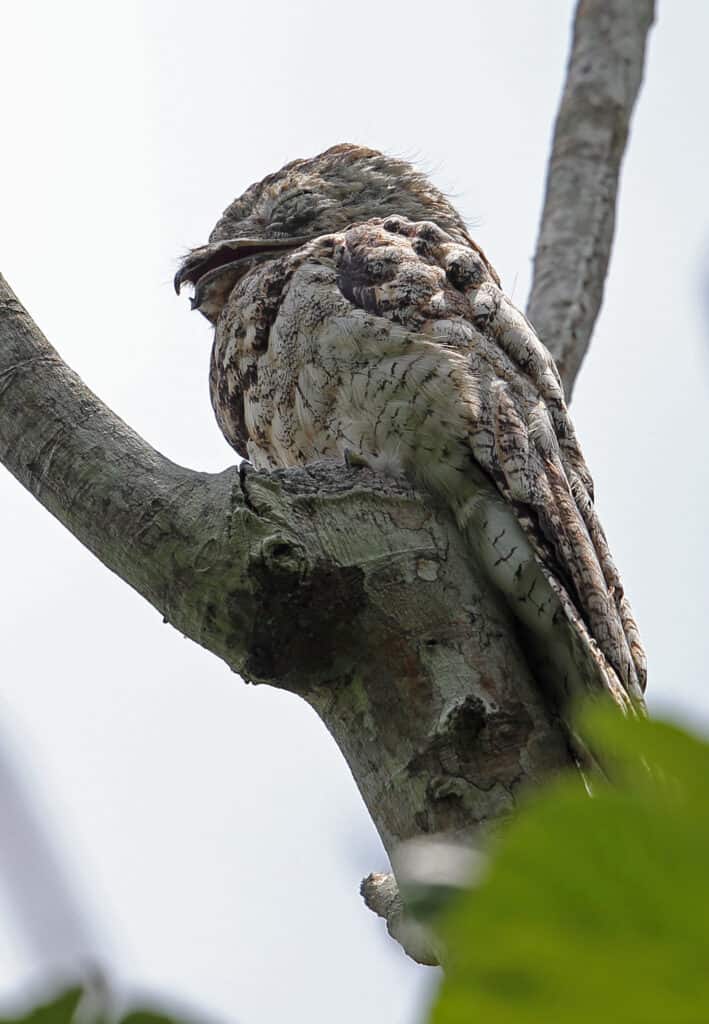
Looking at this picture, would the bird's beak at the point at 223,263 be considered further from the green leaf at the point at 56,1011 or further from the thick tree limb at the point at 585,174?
the green leaf at the point at 56,1011

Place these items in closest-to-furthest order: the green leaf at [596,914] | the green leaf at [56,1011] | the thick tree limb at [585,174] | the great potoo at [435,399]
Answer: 1. the green leaf at [596,914]
2. the green leaf at [56,1011]
3. the great potoo at [435,399]
4. the thick tree limb at [585,174]

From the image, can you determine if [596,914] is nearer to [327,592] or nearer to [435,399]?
[327,592]

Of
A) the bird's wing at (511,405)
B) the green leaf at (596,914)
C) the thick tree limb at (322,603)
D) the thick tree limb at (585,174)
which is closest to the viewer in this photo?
the green leaf at (596,914)

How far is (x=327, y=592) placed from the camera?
6.36 ft

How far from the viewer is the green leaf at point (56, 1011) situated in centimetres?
53

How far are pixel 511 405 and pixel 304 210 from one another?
1.34 meters

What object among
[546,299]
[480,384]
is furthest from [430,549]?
[546,299]

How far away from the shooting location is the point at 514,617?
2.28m

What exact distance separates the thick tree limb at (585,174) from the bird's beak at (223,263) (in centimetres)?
84

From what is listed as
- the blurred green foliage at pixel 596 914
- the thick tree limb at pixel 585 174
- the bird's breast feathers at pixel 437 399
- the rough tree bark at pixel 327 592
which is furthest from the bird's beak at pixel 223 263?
the blurred green foliage at pixel 596 914

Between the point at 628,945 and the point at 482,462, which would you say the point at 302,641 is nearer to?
the point at 482,462

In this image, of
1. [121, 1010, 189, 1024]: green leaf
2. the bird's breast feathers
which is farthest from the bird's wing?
[121, 1010, 189, 1024]: green leaf

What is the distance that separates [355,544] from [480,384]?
932 mm

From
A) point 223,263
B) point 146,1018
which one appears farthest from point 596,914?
point 223,263
